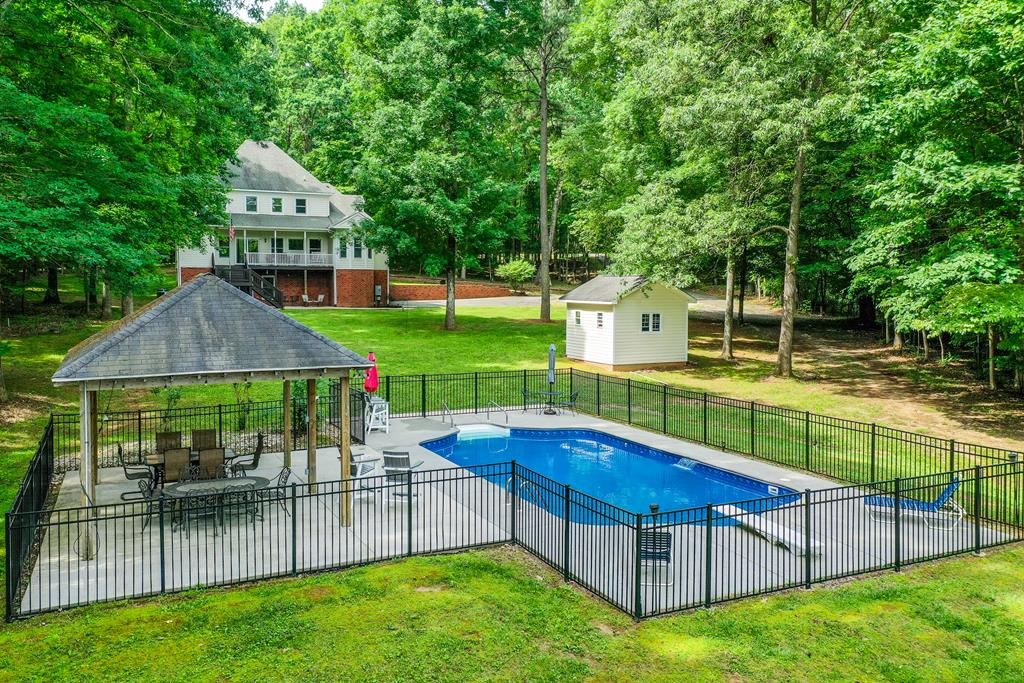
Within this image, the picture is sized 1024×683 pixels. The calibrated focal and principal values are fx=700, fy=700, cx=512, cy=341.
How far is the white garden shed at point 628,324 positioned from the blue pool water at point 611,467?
34.3 ft

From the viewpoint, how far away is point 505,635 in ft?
27.2

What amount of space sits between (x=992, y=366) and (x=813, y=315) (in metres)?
33.6

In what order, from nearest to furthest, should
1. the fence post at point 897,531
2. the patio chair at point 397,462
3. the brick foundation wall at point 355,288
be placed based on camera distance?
the fence post at point 897,531, the patio chair at point 397,462, the brick foundation wall at point 355,288

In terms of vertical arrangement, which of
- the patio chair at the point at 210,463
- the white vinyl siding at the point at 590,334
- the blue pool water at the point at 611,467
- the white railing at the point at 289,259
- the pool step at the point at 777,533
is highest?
the white railing at the point at 289,259

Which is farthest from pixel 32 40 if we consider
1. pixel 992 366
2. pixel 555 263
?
pixel 555 263

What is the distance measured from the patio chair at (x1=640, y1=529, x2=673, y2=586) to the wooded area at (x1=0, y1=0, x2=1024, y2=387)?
13.6m

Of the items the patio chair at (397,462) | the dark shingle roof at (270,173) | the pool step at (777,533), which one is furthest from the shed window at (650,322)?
the dark shingle roof at (270,173)

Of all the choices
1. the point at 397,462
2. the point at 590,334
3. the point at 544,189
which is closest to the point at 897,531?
the point at 397,462

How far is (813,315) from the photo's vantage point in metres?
59.8

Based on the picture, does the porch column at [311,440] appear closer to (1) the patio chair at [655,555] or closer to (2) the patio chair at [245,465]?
(2) the patio chair at [245,465]

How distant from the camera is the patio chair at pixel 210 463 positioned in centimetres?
1335

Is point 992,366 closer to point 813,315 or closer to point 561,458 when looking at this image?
point 561,458

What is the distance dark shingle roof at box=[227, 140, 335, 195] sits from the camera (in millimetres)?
50500

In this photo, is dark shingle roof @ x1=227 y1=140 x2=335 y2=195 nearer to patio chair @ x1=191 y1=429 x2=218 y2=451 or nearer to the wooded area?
the wooded area
